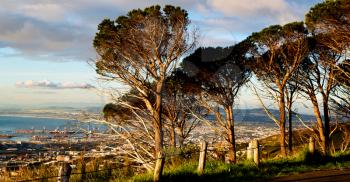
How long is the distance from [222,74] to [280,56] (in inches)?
159

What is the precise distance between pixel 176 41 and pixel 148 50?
1.61m

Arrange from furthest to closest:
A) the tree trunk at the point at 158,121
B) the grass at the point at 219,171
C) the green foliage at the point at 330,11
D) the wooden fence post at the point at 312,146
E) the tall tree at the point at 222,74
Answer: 1. the tall tree at the point at 222,74
2. the tree trunk at the point at 158,121
3. the green foliage at the point at 330,11
4. the wooden fence post at the point at 312,146
5. the grass at the point at 219,171

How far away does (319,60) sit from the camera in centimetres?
2597

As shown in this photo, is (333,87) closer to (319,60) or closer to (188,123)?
(319,60)

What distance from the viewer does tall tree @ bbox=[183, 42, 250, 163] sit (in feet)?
84.1

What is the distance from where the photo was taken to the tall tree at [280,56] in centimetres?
2500

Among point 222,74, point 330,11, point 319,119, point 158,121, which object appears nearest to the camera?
point 330,11

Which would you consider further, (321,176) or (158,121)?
(158,121)

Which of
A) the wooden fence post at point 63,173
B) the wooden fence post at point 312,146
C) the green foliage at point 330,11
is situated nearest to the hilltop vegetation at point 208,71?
the green foliage at point 330,11

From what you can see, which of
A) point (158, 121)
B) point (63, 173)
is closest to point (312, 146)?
point (63, 173)

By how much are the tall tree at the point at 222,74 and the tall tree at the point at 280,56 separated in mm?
917

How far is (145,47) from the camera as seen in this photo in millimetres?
21969

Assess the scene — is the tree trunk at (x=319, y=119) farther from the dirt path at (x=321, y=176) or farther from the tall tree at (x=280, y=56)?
the dirt path at (x=321, y=176)

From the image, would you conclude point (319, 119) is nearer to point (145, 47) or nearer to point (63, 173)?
point (145, 47)
